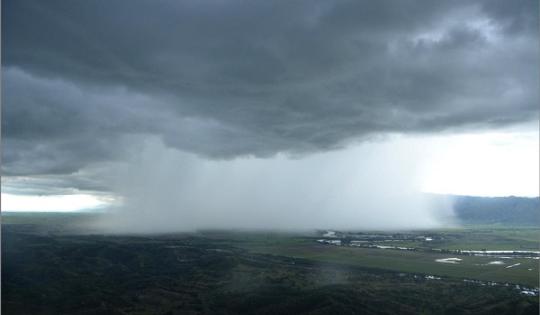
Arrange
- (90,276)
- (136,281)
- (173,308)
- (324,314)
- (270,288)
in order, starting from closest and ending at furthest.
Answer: (324,314) → (173,308) → (270,288) → (136,281) → (90,276)

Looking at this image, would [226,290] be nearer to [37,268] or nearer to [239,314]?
[239,314]

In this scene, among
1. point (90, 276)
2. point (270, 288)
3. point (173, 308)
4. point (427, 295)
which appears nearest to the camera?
point (173, 308)

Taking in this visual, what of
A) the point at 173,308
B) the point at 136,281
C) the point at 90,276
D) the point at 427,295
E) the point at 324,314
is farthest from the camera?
the point at 90,276

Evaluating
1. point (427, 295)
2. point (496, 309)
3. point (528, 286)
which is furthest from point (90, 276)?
point (528, 286)

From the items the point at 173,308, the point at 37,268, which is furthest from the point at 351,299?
the point at 37,268

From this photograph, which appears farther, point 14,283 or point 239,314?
point 14,283

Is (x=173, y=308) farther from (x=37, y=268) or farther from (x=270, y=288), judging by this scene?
(x=37, y=268)

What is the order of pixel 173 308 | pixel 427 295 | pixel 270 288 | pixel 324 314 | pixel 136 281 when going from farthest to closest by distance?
pixel 136 281
pixel 270 288
pixel 427 295
pixel 173 308
pixel 324 314
